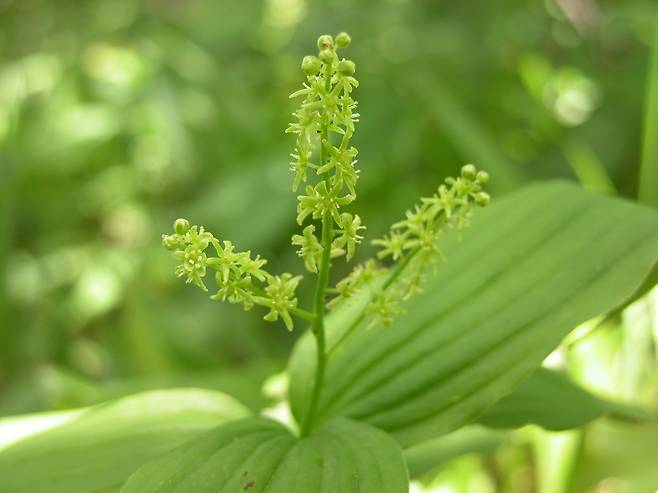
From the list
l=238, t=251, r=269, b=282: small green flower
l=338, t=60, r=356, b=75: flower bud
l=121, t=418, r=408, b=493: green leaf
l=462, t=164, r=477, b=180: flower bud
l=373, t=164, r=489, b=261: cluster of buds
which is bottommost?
l=121, t=418, r=408, b=493: green leaf

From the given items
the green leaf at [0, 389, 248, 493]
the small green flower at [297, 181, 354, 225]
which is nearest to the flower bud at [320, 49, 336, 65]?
the small green flower at [297, 181, 354, 225]

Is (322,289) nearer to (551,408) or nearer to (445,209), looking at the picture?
(445,209)

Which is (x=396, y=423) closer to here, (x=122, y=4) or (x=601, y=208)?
(x=601, y=208)

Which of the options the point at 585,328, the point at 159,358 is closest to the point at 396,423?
the point at 585,328

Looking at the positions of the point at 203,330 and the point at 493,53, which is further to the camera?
the point at 493,53

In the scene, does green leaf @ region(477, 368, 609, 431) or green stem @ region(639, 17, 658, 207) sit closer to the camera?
green leaf @ region(477, 368, 609, 431)

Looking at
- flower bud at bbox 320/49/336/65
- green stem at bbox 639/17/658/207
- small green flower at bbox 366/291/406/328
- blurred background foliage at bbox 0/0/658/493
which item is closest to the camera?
flower bud at bbox 320/49/336/65

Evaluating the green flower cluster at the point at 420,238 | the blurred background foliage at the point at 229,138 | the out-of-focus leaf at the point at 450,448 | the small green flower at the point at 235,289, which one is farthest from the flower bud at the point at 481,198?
the blurred background foliage at the point at 229,138

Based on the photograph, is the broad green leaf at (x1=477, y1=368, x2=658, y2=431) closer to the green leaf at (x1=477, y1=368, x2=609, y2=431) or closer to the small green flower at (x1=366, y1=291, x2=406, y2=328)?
the green leaf at (x1=477, y1=368, x2=609, y2=431)
